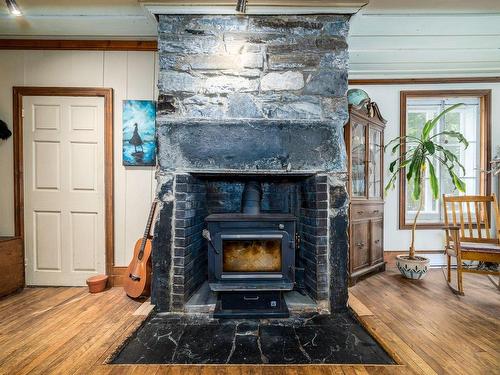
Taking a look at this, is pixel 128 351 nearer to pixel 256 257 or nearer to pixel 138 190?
pixel 256 257

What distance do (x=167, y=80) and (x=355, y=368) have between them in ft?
7.09

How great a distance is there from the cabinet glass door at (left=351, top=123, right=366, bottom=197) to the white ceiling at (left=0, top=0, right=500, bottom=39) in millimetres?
Answer: 1076

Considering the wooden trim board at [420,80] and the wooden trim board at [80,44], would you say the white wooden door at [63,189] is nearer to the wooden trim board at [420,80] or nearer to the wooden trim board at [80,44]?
the wooden trim board at [80,44]

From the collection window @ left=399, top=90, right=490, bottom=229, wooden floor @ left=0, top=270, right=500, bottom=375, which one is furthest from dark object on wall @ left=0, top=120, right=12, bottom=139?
window @ left=399, top=90, right=490, bottom=229

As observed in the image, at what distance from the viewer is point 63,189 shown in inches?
104

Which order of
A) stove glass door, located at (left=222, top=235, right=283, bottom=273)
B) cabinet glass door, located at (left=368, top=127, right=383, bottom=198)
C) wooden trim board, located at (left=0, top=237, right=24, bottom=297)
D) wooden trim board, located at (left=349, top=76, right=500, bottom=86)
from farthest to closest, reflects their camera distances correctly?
1. wooden trim board, located at (left=349, top=76, right=500, bottom=86)
2. cabinet glass door, located at (left=368, top=127, right=383, bottom=198)
3. wooden trim board, located at (left=0, top=237, right=24, bottom=297)
4. stove glass door, located at (left=222, top=235, right=283, bottom=273)

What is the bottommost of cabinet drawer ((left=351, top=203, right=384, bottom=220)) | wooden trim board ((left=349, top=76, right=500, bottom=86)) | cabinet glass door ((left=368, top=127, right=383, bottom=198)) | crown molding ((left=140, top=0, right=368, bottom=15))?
cabinet drawer ((left=351, top=203, right=384, bottom=220))

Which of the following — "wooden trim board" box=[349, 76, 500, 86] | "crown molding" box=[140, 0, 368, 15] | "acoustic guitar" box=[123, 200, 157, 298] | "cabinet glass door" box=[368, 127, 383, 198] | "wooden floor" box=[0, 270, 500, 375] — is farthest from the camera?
"wooden trim board" box=[349, 76, 500, 86]

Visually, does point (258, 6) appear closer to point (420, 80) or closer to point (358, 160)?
point (358, 160)

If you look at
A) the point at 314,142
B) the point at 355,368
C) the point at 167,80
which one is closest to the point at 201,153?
the point at 167,80

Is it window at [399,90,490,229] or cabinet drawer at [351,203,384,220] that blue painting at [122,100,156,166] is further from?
window at [399,90,490,229]

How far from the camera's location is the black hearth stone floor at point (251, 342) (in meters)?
1.50

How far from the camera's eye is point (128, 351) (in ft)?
5.15

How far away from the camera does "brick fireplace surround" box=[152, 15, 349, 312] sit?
6.45ft
